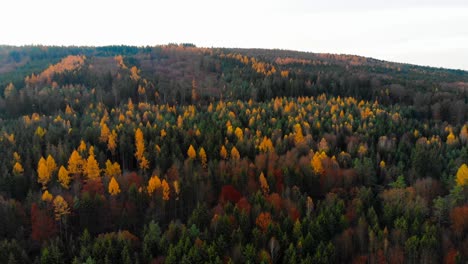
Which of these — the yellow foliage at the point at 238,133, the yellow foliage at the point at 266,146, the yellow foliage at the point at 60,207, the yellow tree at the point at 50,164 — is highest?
the yellow foliage at the point at 238,133

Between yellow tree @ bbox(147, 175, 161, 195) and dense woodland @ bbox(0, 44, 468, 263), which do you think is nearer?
dense woodland @ bbox(0, 44, 468, 263)

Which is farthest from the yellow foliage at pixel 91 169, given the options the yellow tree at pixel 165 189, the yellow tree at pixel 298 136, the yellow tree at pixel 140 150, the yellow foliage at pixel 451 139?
the yellow foliage at pixel 451 139

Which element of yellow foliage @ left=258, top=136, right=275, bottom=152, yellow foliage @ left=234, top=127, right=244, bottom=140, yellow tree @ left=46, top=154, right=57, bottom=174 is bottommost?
yellow tree @ left=46, top=154, right=57, bottom=174

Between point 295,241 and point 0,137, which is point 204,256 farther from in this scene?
point 0,137

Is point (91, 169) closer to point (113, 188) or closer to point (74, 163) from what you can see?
point (74, 163)

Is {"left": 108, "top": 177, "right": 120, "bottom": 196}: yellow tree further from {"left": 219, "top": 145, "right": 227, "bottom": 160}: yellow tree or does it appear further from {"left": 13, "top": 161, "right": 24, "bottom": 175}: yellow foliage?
{"left": 219, "top": 145, "right": 227, "bottom": 160}: yellow tree

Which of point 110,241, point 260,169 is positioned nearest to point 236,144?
point 260,169

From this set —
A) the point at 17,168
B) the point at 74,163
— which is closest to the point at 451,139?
the point at 74,163

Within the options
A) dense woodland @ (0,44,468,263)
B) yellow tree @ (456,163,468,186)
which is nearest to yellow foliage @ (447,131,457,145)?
dense woodland @ (0,44,468,263)

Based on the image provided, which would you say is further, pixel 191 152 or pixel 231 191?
pixel 191 152

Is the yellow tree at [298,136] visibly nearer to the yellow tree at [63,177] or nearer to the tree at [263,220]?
the tree at [263,220]

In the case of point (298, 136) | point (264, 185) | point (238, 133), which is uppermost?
point (238, 133)
